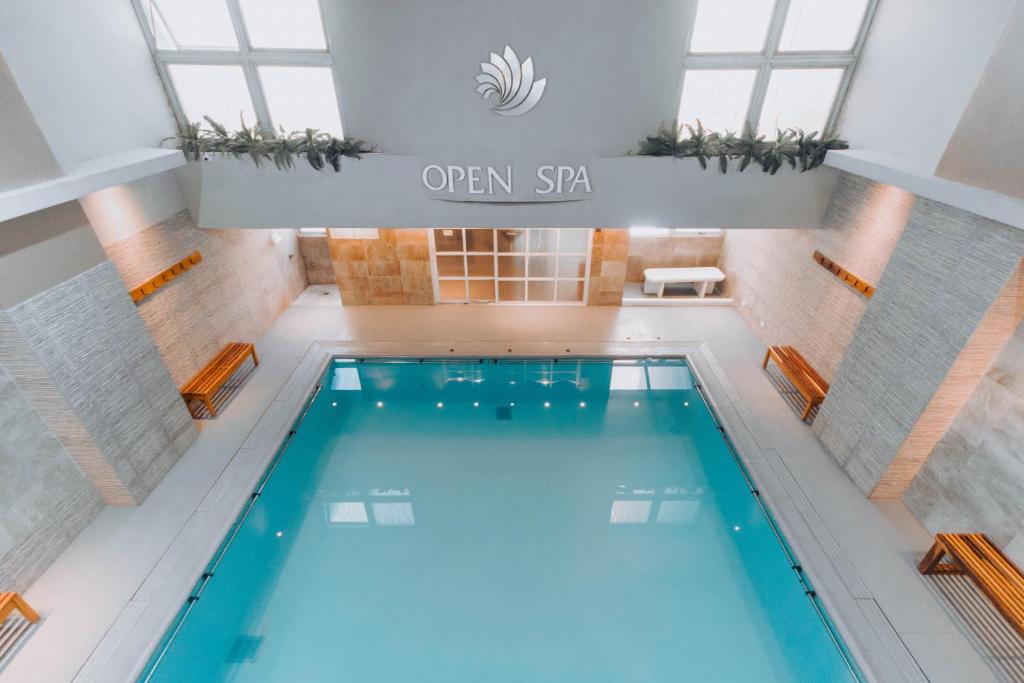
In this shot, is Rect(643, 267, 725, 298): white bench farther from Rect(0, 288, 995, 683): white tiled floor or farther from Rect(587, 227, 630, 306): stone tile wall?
Rect(587, 227, 630, 306): stone tile wall

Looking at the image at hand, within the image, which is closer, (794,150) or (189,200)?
(794,150)

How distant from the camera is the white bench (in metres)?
10.2

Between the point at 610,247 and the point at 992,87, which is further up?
the point at 992,87

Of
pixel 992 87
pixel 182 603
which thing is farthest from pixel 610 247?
pixel 182 603

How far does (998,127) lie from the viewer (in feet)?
13.9

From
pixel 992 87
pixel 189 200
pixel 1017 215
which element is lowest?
pixel 189 200

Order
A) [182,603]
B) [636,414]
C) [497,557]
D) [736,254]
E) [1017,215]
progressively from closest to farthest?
1. [1017,215]
2. [182,603]
3. [497,557]
4. [636,414]
5. [736,254]

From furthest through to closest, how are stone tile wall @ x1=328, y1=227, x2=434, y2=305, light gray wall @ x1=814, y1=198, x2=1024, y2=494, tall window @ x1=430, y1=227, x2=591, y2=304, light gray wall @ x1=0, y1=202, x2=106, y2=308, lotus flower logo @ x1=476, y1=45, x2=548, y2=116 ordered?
tall window @ x1=430, y1=227, x2=591, y2=304 < stone tile wall @ x1=328, y1=227, x2=434, y2=305 < lotus flower logo @ x1=476, y1=45, x2=548, y2=116 < light gray wall @ x1=814, y1=198, x2=1024, y2=494 < light gray wall @ x1=0, y1=202, x2=106, y2=308

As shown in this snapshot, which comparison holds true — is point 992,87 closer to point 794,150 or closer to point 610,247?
point 794,150

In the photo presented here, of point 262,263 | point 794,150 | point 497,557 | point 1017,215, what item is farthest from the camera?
point 262,263

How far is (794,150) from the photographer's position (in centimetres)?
639

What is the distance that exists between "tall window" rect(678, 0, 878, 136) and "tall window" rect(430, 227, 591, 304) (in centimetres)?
369

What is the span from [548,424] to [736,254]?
6.02 meters

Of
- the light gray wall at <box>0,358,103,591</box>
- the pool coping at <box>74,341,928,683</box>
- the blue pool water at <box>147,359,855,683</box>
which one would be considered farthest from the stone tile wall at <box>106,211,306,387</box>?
the blue pool water at <box>147,359,855,683</box>
